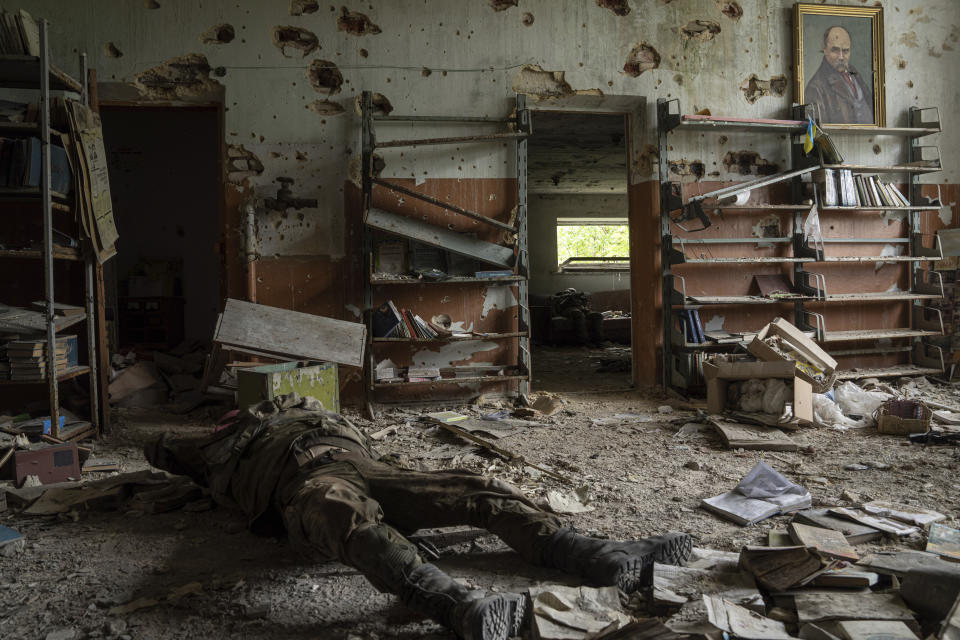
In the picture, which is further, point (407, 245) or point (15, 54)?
point (407, 245)

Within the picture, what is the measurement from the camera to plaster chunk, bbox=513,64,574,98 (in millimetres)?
5906

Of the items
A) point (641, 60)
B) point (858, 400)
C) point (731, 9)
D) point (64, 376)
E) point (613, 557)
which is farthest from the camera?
point (731, 9)

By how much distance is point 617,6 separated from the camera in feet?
19.8

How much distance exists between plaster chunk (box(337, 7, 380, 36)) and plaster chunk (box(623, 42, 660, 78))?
2.23 meters

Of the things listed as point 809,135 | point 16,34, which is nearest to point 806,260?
point 809,135

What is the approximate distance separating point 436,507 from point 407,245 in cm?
356

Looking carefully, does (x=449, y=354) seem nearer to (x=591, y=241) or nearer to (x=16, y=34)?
(x=16, y=34)

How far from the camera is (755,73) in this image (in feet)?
20.7

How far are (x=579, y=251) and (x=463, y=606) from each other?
41.0 ft

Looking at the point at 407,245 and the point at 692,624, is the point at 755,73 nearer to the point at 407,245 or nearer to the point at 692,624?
the point at 407,245

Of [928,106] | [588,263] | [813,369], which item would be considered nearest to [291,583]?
[813,369]

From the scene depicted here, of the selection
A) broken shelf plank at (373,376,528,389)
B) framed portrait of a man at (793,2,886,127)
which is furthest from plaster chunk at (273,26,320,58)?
framed portrait of a man at (793,2,886,127)

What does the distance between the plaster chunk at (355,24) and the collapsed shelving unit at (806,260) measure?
8.49ft

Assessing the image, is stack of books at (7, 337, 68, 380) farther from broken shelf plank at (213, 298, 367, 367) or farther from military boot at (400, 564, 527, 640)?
military boot at (400, 564, 527, 640)
